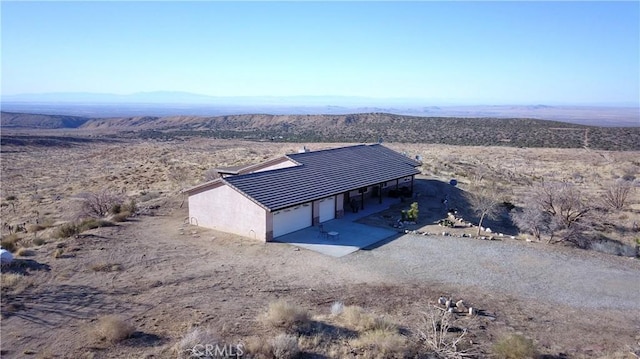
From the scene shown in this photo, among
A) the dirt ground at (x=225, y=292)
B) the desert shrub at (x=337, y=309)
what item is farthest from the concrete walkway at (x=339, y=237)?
the desert shrub at (x=337, y=309)

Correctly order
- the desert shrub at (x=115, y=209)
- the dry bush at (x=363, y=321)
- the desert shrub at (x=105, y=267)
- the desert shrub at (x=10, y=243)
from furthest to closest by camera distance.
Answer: the desert shrub at (x=115, y=209) → the desert shrub at (x=10, y=243) → the desert shrub at (x=105, y=267) → the dry bush at (x=363, y=321)

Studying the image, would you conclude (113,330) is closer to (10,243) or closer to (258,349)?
(258,349)

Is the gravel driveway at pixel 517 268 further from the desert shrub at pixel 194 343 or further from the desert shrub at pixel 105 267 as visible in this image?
the desert shrub at pixel 105 267

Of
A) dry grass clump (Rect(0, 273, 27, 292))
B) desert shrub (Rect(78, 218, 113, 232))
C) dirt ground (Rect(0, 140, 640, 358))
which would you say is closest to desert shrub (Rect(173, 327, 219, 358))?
dirt ground (Rect(0, 140, 640, 358))

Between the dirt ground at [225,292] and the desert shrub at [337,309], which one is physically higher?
the desert shrub at [337,309]

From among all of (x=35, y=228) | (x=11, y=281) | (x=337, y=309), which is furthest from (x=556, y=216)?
(x=35, y=228)

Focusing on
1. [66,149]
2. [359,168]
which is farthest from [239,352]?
[66,149]

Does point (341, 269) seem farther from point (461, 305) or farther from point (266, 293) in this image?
point (461, 305)
